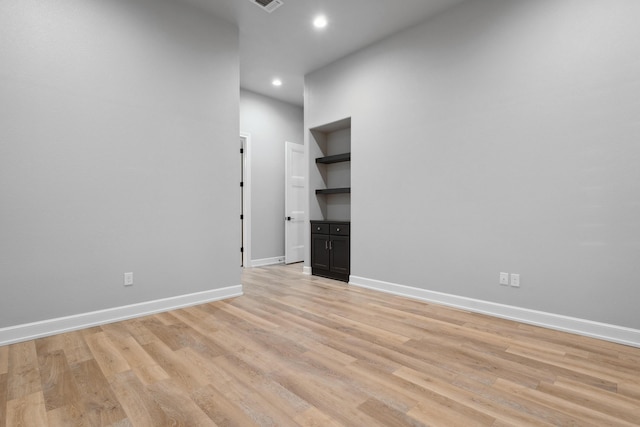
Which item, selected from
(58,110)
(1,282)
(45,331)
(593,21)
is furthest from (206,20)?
(593,21)

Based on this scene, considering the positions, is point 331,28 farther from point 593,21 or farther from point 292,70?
point 593,21

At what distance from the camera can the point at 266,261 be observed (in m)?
5.82

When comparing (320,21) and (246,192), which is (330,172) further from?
(320,21)

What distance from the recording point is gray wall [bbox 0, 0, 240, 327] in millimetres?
2461

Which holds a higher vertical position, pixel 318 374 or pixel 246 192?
pixel 246 192

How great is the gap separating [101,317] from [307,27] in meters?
3.76

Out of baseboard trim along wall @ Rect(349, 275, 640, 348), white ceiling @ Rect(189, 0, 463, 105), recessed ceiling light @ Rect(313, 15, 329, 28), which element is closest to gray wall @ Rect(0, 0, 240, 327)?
white ceiling @ Rect(189, 0, 463, 105)

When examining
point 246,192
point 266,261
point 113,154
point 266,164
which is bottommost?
point 266,261

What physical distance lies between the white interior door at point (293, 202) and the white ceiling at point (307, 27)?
5.11ft

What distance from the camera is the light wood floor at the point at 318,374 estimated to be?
5.05 ft

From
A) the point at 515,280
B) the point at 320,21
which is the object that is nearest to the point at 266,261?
the point at 320,21

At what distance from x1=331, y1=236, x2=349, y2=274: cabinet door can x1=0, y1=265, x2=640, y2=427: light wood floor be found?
1499 mm

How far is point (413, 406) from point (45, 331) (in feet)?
9.38

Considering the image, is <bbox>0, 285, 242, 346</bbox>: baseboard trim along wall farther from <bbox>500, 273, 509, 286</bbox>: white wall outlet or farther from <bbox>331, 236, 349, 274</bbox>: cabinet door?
<bbox>500, 273, 509, 286</bbox>: white wall outlet
